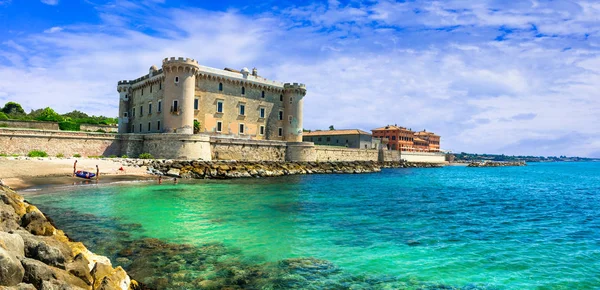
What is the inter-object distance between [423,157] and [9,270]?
3238 inches

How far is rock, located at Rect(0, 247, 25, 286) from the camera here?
4023 mm

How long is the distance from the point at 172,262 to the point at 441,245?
278 inches

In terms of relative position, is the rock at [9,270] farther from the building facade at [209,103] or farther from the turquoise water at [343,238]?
the building facade at [209,103]

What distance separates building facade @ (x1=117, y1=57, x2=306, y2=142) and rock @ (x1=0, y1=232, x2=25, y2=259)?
32.1 meters

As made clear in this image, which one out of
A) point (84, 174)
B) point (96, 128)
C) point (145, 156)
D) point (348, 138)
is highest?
point (348, 138)

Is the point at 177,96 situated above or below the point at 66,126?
above

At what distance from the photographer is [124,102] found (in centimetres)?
4634

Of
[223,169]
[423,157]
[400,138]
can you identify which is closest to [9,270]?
[223,169]

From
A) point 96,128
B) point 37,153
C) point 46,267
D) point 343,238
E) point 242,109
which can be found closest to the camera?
point 46,267

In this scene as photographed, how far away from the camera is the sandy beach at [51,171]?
20.4 m

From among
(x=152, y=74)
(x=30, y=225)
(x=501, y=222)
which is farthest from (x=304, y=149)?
(x=30, y=225)

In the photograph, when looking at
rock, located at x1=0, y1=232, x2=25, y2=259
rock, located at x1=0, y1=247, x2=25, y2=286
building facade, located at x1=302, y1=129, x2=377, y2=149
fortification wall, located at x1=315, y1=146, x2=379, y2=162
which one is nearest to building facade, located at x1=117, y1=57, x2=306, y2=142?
fortification wall, located at x1=315, y1=146, x2=379, y2=162

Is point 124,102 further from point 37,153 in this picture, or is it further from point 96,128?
point 37,153

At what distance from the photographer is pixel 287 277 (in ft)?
24.8
